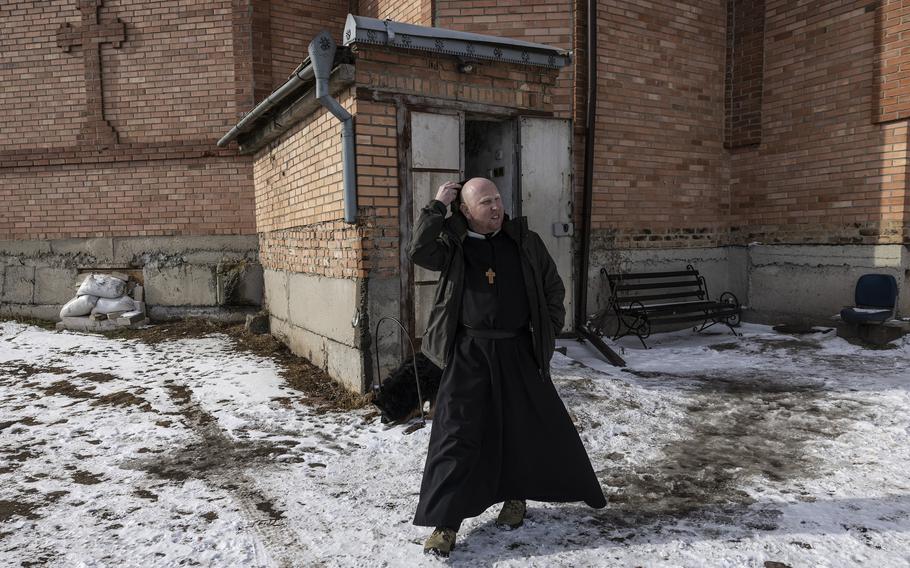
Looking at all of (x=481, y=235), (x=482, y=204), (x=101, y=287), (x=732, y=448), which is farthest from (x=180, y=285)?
(x=732, y=448)

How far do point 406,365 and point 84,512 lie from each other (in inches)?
87.5

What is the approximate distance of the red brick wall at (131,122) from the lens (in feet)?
28.1

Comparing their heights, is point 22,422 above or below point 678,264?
below

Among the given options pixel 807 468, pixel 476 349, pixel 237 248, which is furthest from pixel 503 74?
pixel 237 248

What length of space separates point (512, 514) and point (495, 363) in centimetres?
77

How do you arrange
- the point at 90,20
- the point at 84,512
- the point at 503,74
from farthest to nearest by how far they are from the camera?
the point at 90,20 < the point at 503,74 < the point at 84,512

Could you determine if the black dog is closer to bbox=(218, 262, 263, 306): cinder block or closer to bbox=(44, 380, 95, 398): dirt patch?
bbox=(44, 380, 95, 398): dirt patch

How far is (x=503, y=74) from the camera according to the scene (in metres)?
5.43

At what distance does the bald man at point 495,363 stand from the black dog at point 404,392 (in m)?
1.63

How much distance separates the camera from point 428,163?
5.10 m

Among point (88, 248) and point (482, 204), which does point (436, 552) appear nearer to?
point (482, 204)

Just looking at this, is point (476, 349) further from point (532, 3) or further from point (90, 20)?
point (90, 20)

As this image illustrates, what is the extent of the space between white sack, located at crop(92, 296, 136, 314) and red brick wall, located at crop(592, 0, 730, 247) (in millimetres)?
6628

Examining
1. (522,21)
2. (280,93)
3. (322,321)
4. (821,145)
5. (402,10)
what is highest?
(402,10)
